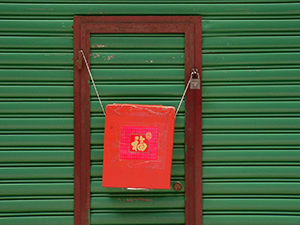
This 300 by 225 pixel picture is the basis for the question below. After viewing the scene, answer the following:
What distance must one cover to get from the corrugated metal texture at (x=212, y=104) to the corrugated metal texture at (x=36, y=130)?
11mm

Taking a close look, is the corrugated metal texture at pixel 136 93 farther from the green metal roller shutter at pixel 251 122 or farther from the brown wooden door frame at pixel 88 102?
the green metal roller shutter at pixel 251 122

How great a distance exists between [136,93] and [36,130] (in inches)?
46.5

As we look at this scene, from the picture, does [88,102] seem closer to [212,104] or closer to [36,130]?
[36,130]

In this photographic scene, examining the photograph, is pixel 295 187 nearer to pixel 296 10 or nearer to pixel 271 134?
pixel 271 134

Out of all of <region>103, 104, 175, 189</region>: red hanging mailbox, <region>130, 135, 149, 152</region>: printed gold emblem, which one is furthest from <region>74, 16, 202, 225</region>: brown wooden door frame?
<region>130, 135, 149, 152</region>: printed gold emblem

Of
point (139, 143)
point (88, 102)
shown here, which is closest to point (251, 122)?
point (139, 143)

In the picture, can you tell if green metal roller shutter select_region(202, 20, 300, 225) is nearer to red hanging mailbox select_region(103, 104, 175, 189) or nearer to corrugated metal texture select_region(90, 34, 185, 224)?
corrugated metal texture select_region(90, 34, 185, 224)

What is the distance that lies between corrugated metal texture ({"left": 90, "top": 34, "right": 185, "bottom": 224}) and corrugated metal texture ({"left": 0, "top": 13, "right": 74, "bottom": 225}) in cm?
29

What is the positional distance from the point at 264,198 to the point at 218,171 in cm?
58

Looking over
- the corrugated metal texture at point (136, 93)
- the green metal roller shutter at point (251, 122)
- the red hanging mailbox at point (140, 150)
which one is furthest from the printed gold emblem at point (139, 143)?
the green metal roller shutter at point (251, 122)

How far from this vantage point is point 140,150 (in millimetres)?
2055

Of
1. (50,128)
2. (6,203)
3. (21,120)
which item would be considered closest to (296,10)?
(50,128)

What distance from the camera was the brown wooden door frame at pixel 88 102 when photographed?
2.30m

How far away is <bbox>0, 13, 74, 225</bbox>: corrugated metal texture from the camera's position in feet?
7.56
